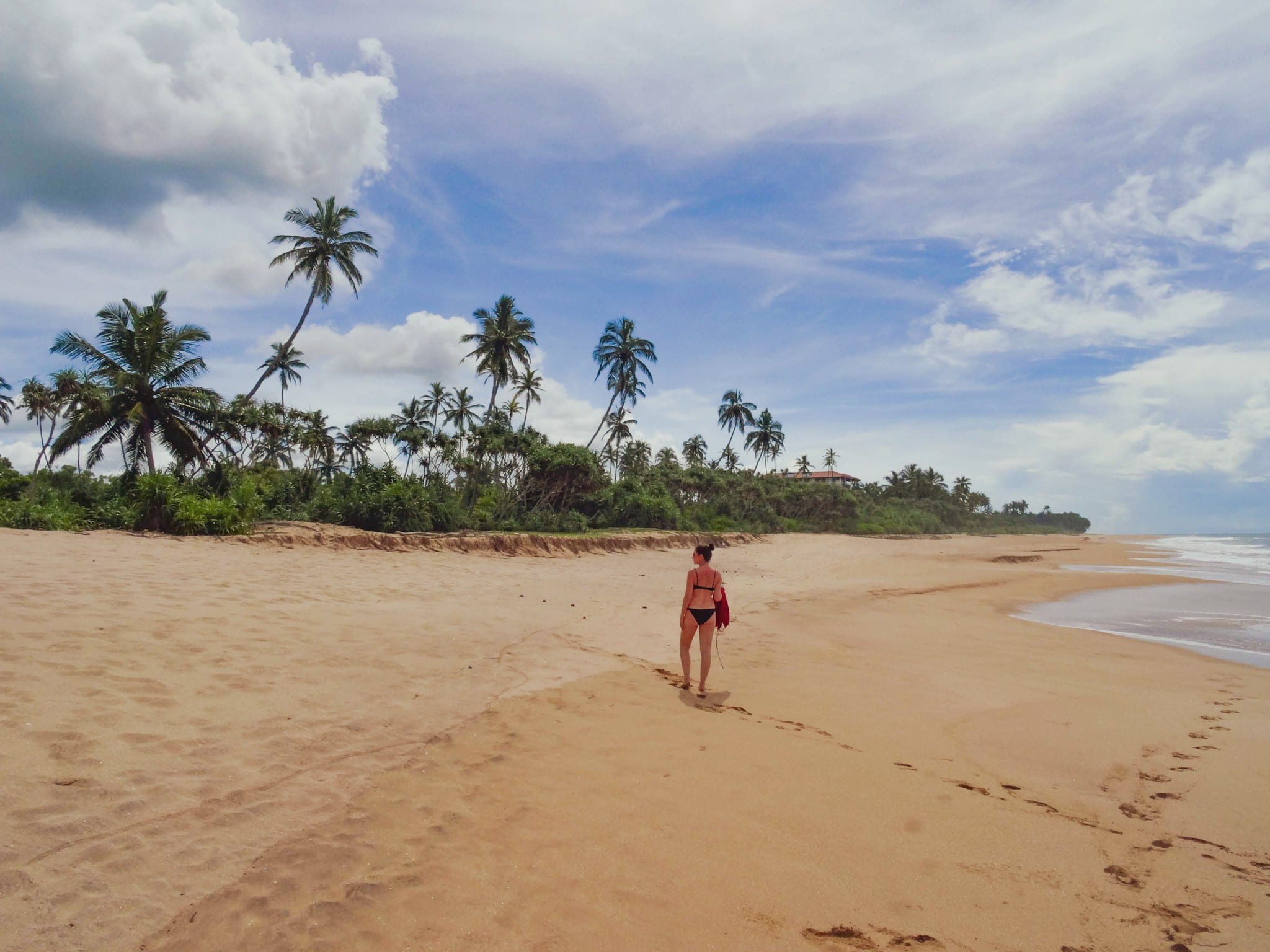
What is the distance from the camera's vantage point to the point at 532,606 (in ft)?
32.2

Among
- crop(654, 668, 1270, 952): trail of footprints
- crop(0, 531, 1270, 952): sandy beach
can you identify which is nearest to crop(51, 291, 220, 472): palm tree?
crop(0, 531, 1270, 952): sandy beach

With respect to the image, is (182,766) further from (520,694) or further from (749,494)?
(749,494)

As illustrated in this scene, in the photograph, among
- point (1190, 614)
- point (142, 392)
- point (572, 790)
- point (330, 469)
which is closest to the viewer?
point (572, 790)

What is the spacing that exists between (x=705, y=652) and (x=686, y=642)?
32 centimetres

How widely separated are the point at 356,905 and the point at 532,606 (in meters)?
7.18

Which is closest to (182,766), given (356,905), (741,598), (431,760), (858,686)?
(431,760)

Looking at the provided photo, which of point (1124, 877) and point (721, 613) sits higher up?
point (721, 613)

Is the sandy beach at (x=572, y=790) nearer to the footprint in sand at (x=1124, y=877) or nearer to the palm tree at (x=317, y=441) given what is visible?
the footprint in sand at (x=1124, y=877)

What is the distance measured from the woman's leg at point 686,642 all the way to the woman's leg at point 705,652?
0.13 metres

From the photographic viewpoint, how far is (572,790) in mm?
3879

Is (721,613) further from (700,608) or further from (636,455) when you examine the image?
(636,455)

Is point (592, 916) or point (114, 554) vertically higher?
point (114, 554)

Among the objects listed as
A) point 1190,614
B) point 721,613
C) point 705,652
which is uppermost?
point 721,613

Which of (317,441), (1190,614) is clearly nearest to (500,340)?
(317,441)
